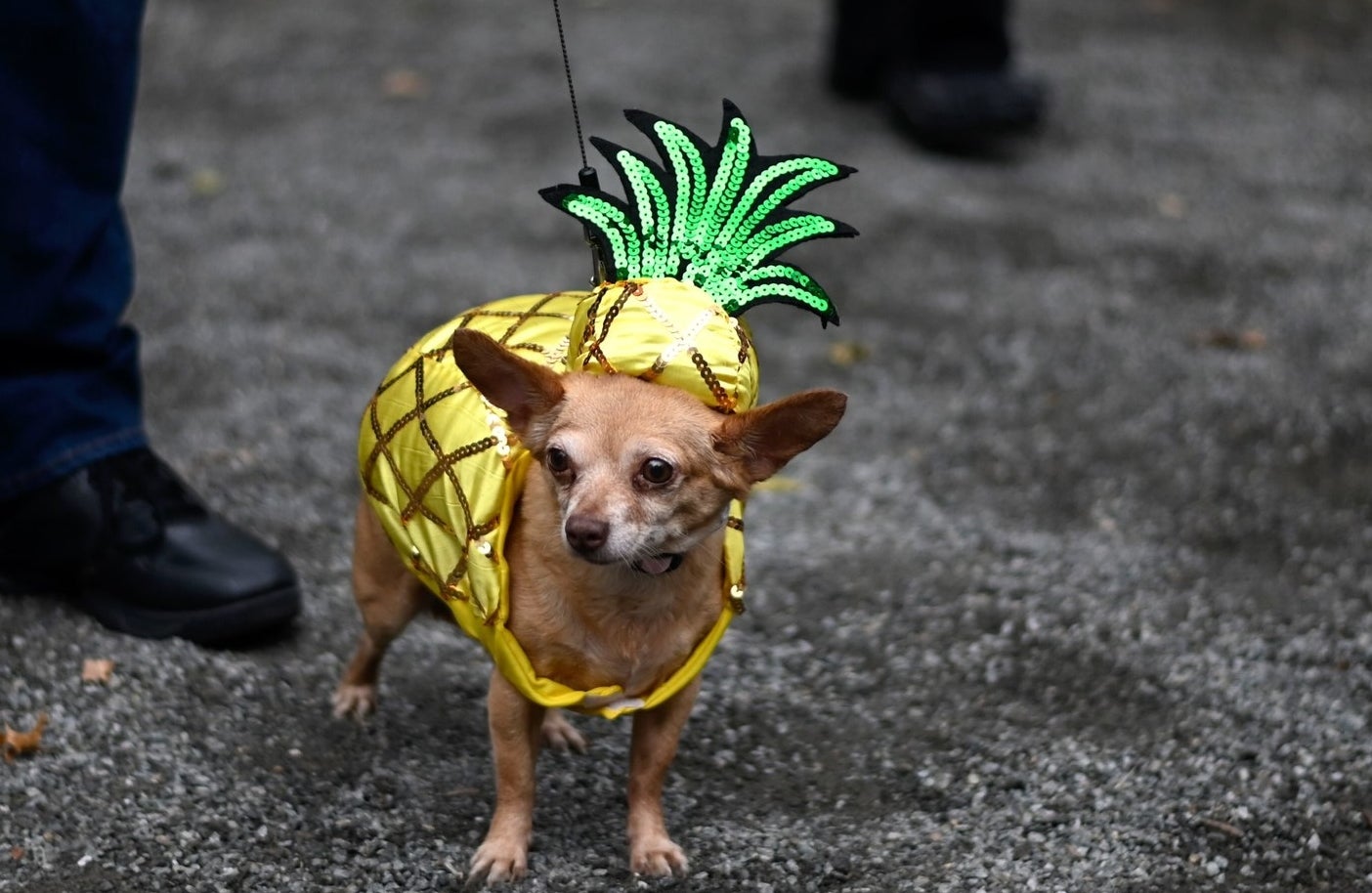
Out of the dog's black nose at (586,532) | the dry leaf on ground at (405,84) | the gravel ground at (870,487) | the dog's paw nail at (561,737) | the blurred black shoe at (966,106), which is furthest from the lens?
the dry leaf on ground at (405,84)

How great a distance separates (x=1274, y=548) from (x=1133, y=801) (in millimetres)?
1252

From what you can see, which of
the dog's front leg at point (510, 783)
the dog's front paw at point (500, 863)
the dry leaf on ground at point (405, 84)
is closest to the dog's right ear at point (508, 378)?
the dog's front leg at point (510, 783)

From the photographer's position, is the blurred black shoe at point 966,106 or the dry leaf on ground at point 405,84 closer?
the blurred black shoe at point 966,106

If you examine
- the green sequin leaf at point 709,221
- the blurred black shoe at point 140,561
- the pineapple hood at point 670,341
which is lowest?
the blurred black shoe at point 140,561

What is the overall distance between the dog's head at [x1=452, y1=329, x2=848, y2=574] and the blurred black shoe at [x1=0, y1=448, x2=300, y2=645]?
1123 millimetres

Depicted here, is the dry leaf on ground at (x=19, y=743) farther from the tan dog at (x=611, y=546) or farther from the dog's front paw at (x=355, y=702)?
the tan dog at (x=611, y=546)

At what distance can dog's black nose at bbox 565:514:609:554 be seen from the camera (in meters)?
2.06

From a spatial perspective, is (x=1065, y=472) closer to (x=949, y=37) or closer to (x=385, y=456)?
(x=385, y=456)

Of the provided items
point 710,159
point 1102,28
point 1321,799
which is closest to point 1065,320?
point 1321,799

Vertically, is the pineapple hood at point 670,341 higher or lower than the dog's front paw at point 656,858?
higher

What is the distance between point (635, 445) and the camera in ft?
6.92

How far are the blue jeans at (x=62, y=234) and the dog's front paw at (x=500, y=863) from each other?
4.23 feet

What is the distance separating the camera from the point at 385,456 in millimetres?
2570

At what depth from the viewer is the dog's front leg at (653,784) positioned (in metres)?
2.51
